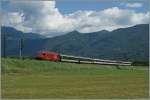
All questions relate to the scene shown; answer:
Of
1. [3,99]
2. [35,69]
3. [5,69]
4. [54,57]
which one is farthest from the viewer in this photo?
[54,57]

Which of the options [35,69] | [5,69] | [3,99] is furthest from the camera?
[35,69]

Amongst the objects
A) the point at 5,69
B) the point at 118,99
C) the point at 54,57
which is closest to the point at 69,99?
the point at 118,99

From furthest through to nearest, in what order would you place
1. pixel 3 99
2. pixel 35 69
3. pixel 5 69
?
pixel 35 69 → pixel 5 69 → pixel 3 99

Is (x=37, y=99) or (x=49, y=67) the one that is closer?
(x=37, y=99)

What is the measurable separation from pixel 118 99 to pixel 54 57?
5848 centimetres

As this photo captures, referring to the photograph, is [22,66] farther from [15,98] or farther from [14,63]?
[15,98]

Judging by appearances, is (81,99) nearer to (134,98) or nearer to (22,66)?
(134,98)

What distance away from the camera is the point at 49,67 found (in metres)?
55.2

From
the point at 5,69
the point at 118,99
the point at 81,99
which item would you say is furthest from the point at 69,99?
the point at 5,69

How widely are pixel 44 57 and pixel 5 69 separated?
3038cm

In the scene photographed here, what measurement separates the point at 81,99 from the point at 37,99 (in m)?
1.56

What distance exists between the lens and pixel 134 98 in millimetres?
16859

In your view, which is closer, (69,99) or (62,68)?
(69,99)

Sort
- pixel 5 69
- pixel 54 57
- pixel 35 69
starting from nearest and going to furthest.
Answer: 1. pixel 5 69
2. pixel 35 69
3. pixel 54 57
